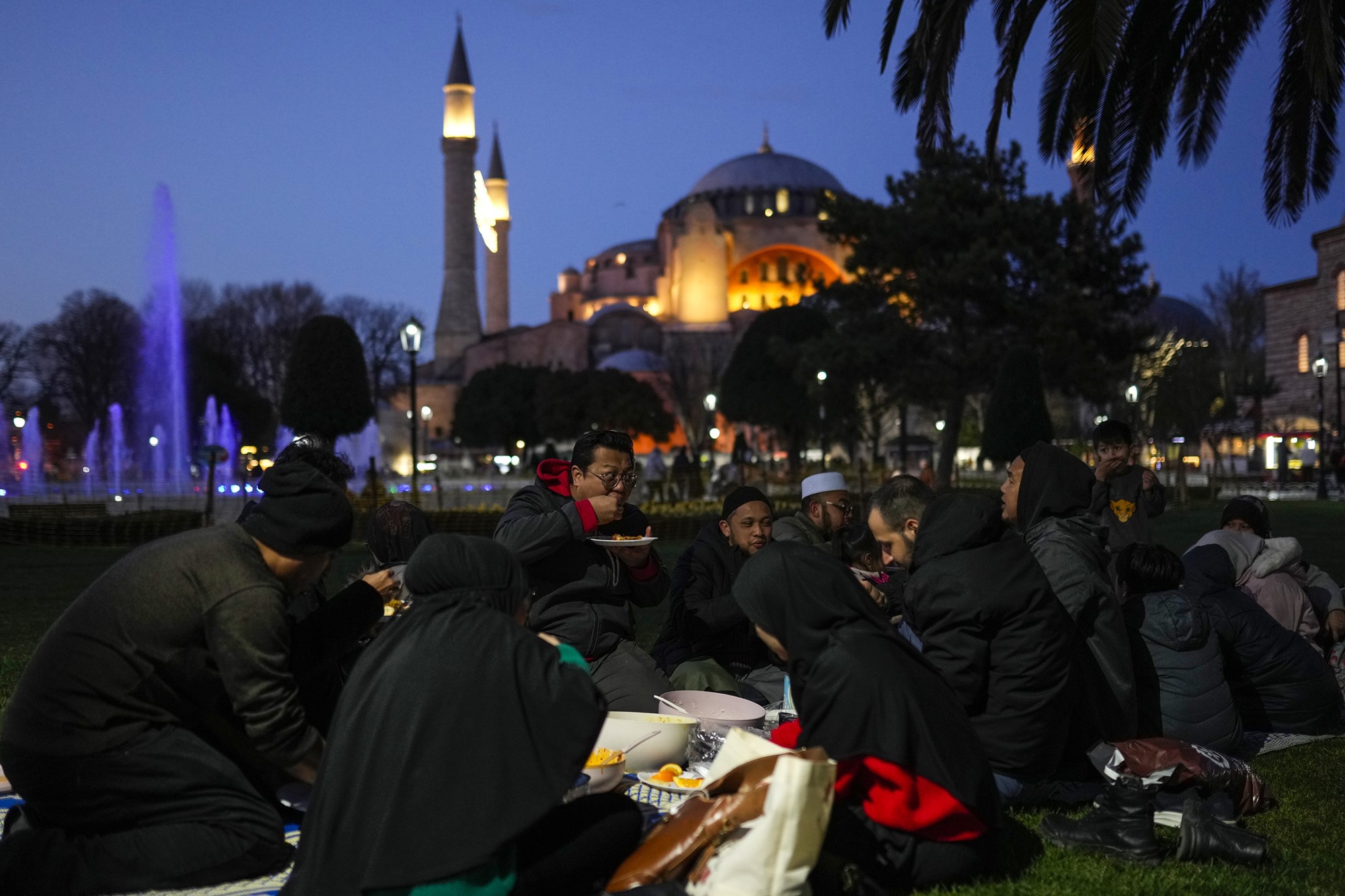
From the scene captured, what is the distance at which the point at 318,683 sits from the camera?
3873 millimetres

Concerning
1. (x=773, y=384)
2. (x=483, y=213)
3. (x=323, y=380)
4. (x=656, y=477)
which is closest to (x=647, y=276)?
(x=483, y=213)

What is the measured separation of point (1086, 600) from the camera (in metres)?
4.38

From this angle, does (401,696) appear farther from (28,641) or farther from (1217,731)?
(28,641)

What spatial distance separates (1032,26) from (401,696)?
516 centimetres

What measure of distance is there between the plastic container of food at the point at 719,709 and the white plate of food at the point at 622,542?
0.60 m

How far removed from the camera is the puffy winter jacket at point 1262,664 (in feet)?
17.2

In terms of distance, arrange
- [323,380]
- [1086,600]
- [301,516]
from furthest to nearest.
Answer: [323,380]
[1086,600]
[301,516]

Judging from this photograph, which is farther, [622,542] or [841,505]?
[841,505]

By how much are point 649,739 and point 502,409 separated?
2051 inches

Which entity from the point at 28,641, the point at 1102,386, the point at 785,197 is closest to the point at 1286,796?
the point at 28,641

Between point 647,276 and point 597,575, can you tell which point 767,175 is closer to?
point 647,276

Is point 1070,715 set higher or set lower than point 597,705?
lower

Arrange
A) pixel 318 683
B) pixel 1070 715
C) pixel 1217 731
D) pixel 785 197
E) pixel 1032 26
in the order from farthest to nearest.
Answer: pixel 785 197
pixel 1032 26
pixel 1217 731
pixel 1070 715
pixel 318 683

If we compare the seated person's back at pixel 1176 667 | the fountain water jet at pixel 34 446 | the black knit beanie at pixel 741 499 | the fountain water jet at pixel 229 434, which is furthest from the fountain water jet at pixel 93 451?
the seated person's back at pixel 1176 667
